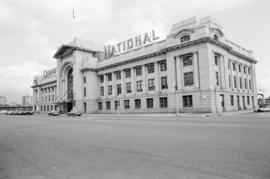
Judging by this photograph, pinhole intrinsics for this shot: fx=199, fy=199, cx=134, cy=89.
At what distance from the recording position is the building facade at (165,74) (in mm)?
36819

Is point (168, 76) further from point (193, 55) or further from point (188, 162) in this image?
point (188, 162)

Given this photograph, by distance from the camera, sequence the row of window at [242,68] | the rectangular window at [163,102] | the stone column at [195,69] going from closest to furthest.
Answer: the stone column at [195,69], the rectangular window at [163,102], the row of window at [242,68]

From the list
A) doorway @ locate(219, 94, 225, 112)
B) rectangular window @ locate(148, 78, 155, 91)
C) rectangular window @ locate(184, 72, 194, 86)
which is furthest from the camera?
rectangular window @ locate(148, 78, 155, 91)

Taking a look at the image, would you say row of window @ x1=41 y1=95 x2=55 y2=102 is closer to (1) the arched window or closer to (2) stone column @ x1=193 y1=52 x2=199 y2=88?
(1) the arched window

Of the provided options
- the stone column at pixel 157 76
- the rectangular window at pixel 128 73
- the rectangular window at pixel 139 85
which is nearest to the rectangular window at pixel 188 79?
the stone column at pixel 157 76

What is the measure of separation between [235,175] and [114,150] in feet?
13.7

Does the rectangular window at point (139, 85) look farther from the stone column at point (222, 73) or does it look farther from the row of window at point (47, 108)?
the row of window at point (47, 108)

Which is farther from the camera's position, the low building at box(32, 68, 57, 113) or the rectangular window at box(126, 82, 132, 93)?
the low building at box(32, 68, 57, 113)

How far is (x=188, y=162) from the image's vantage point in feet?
18.3

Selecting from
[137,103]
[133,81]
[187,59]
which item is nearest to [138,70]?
[133,81]

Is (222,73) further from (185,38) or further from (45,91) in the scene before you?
(45,91)

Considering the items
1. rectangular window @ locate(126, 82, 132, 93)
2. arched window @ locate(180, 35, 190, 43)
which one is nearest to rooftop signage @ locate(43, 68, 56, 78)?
rectangular window @ locate(126, 82, 132, 93)

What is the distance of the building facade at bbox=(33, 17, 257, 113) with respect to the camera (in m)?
36.8

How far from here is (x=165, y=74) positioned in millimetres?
43625
